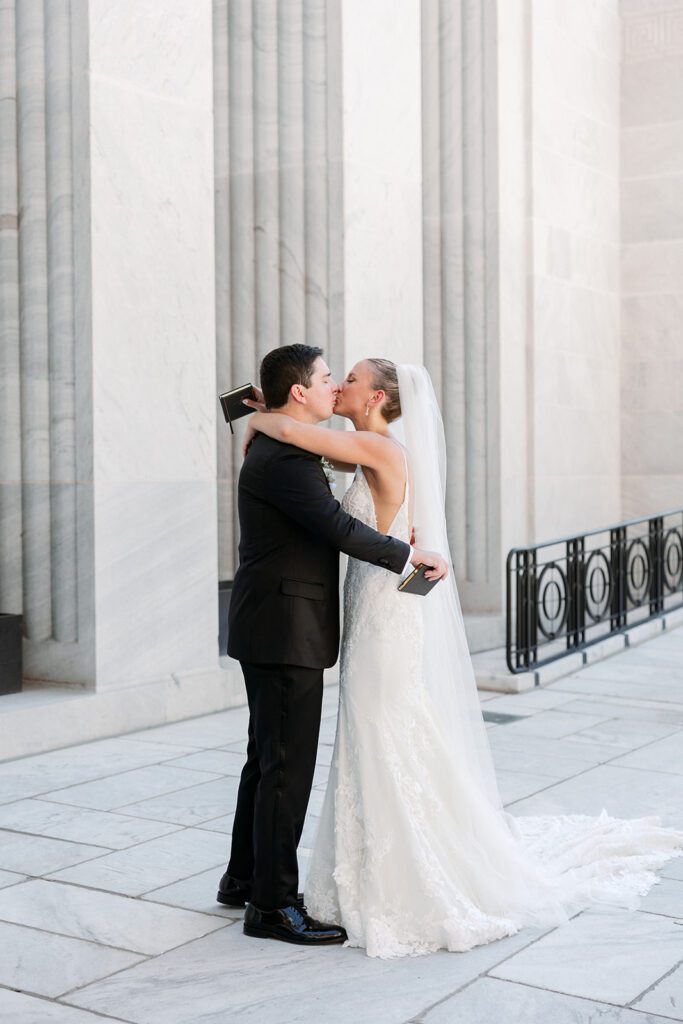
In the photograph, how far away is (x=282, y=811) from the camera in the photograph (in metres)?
4.49

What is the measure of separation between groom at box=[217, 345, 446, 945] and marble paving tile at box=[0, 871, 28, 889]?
3.72 ft

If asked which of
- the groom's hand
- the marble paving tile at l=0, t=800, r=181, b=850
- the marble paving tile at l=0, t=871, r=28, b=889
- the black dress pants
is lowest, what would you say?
the marble paving tile at l=0, t=871, r=28, b=889

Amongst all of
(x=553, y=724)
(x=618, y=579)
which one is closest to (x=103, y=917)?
(x=553, y=724)

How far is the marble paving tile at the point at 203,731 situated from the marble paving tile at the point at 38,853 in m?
2.04

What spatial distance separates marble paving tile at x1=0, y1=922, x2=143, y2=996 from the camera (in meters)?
4.13

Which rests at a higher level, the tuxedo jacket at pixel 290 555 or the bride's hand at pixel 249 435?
the bride's hand at pixel 249 435

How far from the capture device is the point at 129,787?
6738mm

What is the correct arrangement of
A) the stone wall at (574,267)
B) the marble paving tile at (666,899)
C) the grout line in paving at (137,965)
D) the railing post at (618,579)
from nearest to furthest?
1. the grout line in paving at (137,965)
2. the marble paving tile at (666,899)
3. the railing post at (618,579)
4. the stone wall at (574,267)

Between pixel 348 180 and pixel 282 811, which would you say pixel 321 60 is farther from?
pixel 282 811

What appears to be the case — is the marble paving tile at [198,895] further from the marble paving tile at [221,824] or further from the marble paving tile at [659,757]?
the marble paving tile at [659,757]

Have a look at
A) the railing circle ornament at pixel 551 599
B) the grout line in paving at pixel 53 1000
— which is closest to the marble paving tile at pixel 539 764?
the railing circle ornament at pixel 551 599

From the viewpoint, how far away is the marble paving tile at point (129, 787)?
647 cm

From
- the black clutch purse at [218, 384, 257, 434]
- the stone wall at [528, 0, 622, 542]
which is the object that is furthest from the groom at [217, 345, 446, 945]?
the stone wall at [528, 0, 622, 542]

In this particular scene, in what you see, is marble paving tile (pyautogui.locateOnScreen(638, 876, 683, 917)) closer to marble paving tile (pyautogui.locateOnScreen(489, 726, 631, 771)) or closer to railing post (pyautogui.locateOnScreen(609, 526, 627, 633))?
marble paving tile (pyautogui.locateOnScreen(489, 726, 631, 771))
